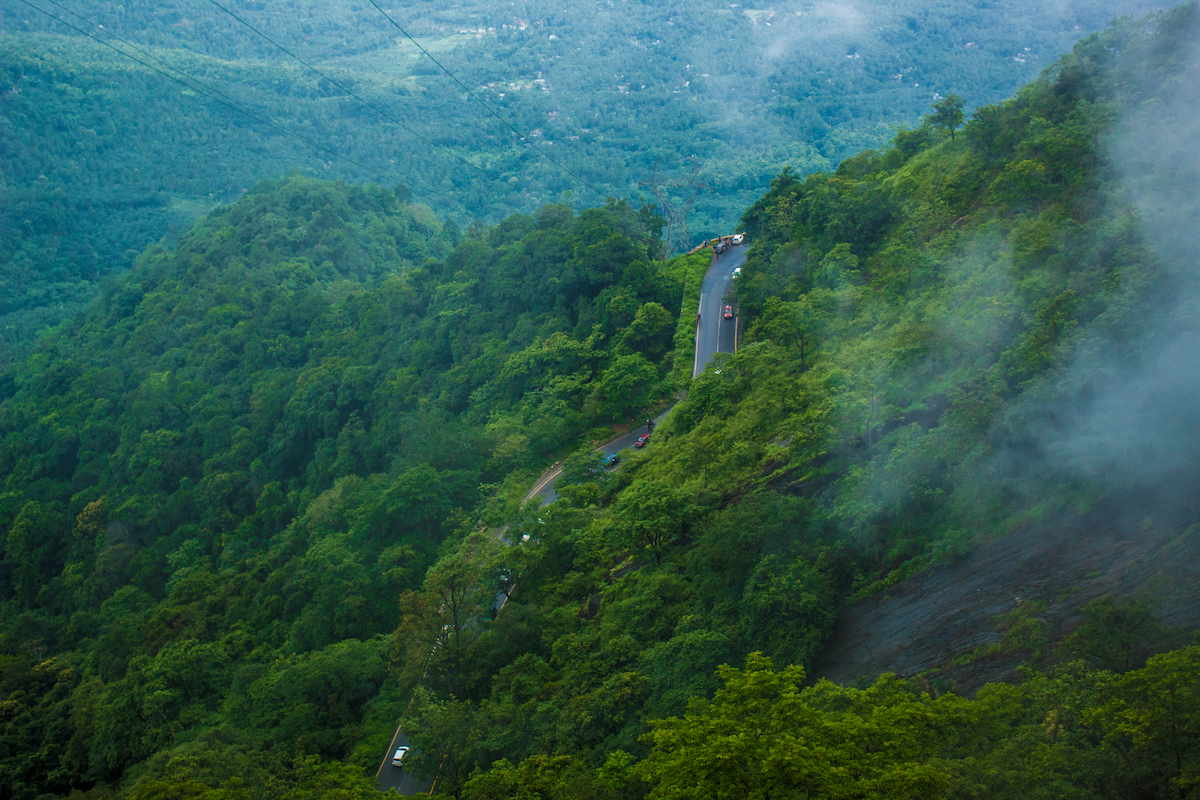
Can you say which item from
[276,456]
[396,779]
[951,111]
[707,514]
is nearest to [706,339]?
[951,111]

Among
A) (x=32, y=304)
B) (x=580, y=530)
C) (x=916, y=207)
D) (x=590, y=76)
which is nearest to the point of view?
(x=580, y=530)

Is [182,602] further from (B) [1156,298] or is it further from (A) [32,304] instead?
(A) [32,304]

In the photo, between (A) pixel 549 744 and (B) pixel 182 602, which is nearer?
(A) pixel 549 744

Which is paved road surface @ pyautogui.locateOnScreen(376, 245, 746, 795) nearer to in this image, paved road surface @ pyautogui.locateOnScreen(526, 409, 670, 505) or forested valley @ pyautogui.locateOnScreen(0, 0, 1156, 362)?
paved road surface @ pyautogui.locateOnScreen(526, 409, 670, 505)

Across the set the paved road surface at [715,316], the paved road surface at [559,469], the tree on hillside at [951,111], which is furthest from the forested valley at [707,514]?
the paved road surface at [559,469]

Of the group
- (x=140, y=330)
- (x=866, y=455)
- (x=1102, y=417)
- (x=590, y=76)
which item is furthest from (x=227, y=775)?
(x=590, y=76)

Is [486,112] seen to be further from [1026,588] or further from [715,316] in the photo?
[1026,588]
